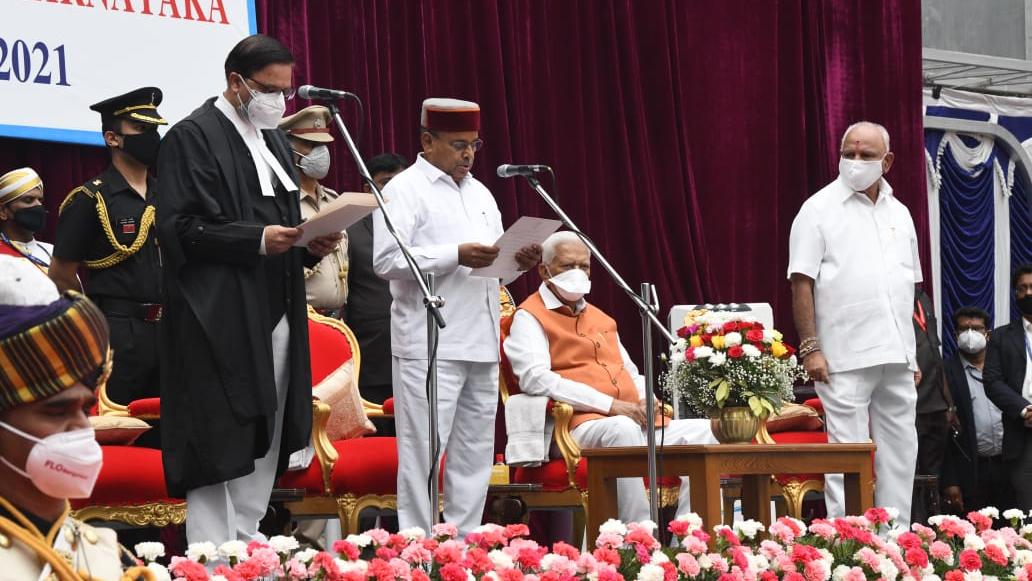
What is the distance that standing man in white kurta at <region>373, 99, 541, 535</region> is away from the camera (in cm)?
464

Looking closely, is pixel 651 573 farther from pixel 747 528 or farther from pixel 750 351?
pixel 750 351

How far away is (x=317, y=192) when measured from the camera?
585 cm

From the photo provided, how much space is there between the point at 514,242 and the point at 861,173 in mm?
1625

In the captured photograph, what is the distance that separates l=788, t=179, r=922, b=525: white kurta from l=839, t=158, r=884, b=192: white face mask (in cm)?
4

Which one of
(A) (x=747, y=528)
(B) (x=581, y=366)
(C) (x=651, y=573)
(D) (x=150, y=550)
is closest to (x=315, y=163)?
(B) (x=581, y=366)

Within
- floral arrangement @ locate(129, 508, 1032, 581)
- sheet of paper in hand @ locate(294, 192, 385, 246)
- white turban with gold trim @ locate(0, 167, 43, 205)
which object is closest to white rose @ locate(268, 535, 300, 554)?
floral arrangement @ locate(129, 508, 1032, 581)

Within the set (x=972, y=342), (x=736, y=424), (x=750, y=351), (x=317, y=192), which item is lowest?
(x=972, y=342)

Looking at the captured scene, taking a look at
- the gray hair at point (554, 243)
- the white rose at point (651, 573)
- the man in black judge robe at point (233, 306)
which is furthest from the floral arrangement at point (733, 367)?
the white rose at point (651, 573)

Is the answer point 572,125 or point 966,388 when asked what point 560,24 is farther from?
point 966,388

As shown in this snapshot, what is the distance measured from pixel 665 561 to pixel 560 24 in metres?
5.28

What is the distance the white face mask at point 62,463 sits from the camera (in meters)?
1.77

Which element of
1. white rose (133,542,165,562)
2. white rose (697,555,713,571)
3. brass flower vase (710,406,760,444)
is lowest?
white rose (697,555,713,571)

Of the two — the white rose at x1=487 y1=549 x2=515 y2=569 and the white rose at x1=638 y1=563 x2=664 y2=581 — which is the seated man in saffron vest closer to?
the white rose at x1=638 y1=563 x2=664 y2=581

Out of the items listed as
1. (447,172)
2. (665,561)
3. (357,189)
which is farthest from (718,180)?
(665,561)
